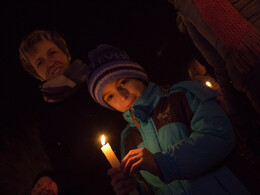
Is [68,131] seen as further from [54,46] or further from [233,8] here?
[233,8]

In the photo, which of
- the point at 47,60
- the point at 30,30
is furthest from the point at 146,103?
the point at 30,30

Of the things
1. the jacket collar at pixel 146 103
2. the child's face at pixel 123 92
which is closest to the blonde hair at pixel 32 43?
the child's face at pixel 123 92

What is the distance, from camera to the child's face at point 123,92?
1799 millimetres

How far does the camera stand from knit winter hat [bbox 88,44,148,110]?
1.89 m

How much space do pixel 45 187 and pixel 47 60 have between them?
1.96 metres

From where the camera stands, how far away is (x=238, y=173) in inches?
50.7

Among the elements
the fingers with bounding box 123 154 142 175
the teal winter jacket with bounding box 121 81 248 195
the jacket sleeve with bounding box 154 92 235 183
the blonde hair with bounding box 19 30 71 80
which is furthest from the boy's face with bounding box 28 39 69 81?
the jacket sleeve with bounding box 154 92 235 183

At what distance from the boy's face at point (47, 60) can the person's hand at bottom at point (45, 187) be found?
1.60 meters

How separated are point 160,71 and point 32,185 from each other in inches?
122

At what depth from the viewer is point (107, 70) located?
192 cm

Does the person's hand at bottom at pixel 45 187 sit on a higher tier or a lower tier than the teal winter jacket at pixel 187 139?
higher

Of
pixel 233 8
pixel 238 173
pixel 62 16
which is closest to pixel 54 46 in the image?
pixel 62 16

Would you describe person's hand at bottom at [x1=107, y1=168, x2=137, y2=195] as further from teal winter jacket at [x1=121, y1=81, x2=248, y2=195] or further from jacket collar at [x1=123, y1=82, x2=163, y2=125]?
jacket collar at [x1=123, y1=82, x2=163, y2=125]

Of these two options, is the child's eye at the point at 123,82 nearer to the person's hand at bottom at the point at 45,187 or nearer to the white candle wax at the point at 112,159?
the white candle wax at the point at 112,159
